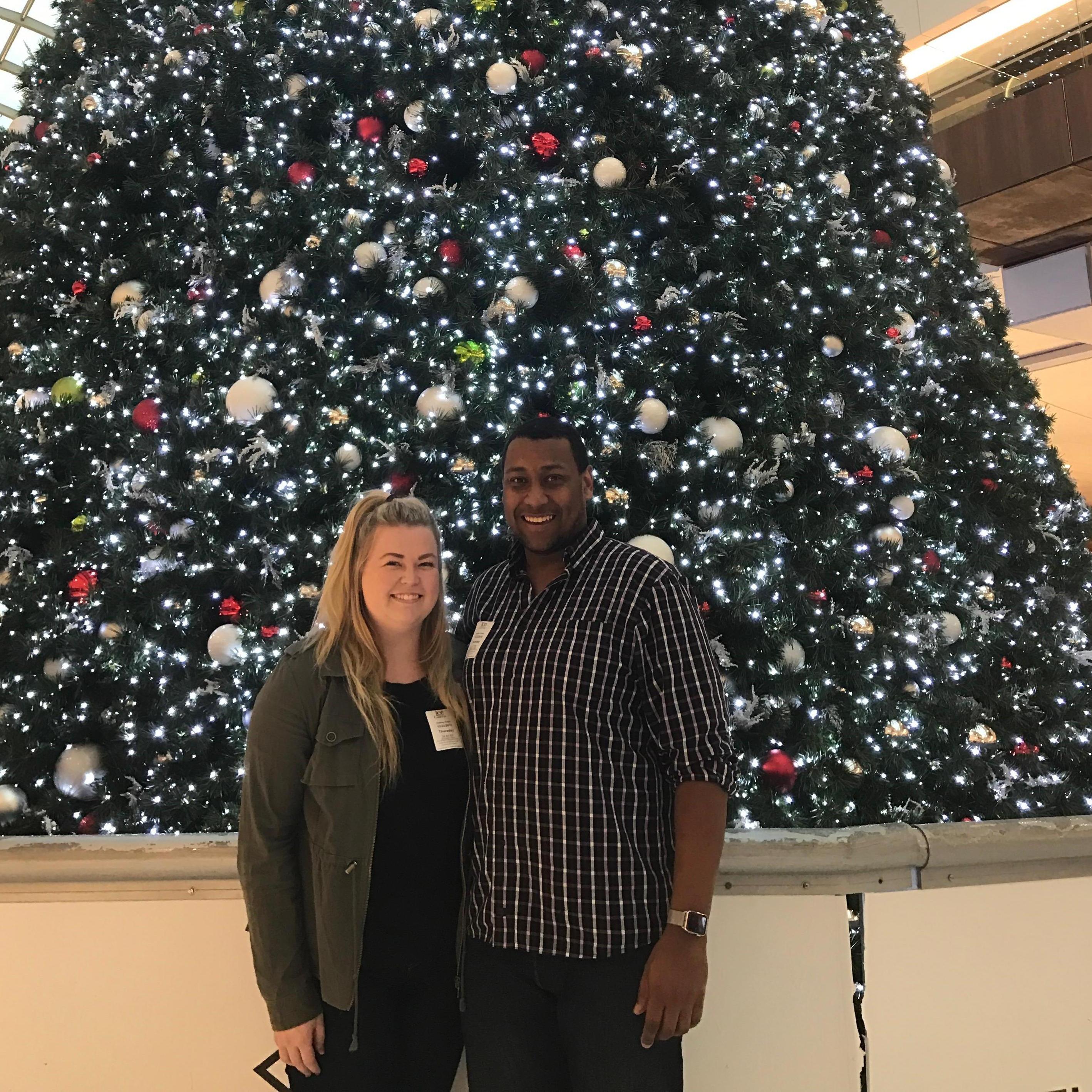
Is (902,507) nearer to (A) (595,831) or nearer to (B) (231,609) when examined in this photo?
(A) (595,831)

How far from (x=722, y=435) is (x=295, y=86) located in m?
2.16

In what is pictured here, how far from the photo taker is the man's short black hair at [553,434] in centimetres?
178

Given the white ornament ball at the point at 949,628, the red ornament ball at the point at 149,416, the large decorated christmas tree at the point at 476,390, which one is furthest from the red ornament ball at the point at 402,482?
the white ornament ball at the point at 949,628

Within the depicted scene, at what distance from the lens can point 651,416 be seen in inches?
109

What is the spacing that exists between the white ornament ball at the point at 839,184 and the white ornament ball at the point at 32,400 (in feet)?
10.8

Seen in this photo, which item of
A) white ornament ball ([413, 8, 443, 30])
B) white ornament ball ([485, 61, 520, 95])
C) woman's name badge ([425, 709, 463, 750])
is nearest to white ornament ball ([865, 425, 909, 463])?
white ornament ball ([485, 61, 520, 95])

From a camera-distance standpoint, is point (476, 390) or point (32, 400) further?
point (32, 400)

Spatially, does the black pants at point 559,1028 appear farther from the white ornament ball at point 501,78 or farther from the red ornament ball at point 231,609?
the white ornament ball at point 501,78

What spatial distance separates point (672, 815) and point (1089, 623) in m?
2.94

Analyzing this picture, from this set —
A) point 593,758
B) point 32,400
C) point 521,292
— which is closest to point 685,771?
point 593,758

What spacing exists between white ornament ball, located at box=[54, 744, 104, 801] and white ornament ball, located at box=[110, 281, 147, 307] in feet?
5.57

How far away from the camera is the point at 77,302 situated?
135 inches

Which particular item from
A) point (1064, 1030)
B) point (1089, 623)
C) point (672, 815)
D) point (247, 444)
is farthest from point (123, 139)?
point (1089, 623)

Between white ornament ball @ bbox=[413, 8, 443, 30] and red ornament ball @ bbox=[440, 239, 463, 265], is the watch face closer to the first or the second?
red ornament ball @ bbox=[440, 239, 463, 265]
